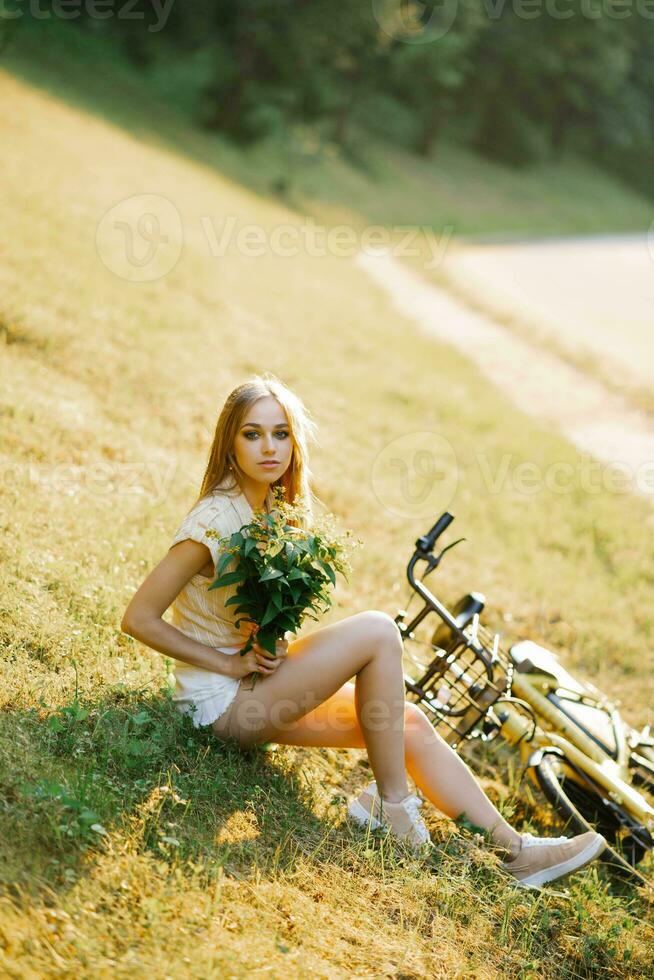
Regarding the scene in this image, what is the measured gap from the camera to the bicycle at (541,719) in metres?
3.75

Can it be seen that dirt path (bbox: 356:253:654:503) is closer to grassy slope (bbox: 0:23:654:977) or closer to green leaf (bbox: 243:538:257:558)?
grassy slope (bbox: 0:23:654:977)

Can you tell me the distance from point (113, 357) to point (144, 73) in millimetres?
24853

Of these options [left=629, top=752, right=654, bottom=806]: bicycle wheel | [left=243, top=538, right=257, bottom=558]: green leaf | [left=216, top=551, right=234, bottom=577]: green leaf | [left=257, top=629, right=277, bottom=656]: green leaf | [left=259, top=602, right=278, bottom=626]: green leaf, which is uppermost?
[left=243, top=538, right=257, bottom=558]: green leaf

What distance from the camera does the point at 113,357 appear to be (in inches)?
301

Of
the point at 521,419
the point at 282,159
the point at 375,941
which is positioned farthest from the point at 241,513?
the point at 282,159

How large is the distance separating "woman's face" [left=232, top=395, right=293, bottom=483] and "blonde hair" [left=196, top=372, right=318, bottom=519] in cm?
2

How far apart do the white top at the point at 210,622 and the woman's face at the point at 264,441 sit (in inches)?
5.6

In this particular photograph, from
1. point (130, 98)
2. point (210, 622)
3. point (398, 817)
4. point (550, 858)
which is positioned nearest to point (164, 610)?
point (210, 622)

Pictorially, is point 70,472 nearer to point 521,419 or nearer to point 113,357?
point 113,357

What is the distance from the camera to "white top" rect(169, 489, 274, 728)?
3.42 m
